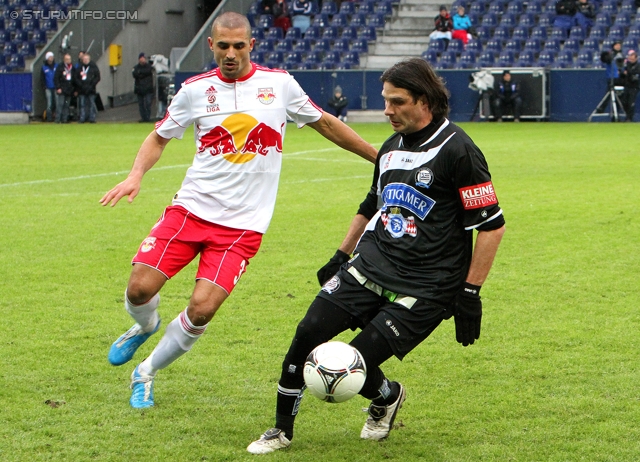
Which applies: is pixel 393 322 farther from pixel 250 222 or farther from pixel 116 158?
pixel 116 158

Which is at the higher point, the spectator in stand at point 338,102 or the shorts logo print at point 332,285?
the shorts logo print at point 332,285

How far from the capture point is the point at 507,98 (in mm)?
28406

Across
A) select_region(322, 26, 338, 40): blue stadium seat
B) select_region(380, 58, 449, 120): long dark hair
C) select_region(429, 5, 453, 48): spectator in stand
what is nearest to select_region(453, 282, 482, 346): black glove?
select_region(380, 58, 449, 120): long dark hair

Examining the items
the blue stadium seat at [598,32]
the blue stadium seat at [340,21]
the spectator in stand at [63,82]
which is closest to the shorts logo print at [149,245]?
the spectator in stand at [63,82]

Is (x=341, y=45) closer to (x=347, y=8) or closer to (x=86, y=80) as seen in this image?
(x=347, y=8)

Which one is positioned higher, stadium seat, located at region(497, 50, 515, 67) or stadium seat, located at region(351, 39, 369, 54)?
stadium seat, located at region(351, 39, 369, 54)

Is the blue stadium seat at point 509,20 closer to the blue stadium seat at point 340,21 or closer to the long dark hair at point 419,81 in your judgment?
the blue stadium seat at point 340,21

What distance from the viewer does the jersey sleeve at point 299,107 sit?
541cm

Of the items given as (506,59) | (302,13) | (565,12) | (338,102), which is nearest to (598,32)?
(565,12)

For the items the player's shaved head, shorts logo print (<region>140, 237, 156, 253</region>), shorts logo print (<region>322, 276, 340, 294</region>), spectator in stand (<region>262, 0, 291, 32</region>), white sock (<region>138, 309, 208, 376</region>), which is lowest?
white sock (<region>138, 309, 208, 376</region>)

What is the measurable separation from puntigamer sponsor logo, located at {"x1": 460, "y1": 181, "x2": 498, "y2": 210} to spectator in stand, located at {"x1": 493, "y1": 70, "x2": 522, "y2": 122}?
2431 centimetres

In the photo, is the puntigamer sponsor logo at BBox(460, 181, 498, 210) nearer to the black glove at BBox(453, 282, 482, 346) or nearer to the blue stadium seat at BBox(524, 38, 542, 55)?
the black glove at BBox(453, 282, 482, 346)

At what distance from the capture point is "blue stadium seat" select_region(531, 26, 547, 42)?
30766mm

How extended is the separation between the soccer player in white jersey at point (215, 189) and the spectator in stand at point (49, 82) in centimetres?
2731
